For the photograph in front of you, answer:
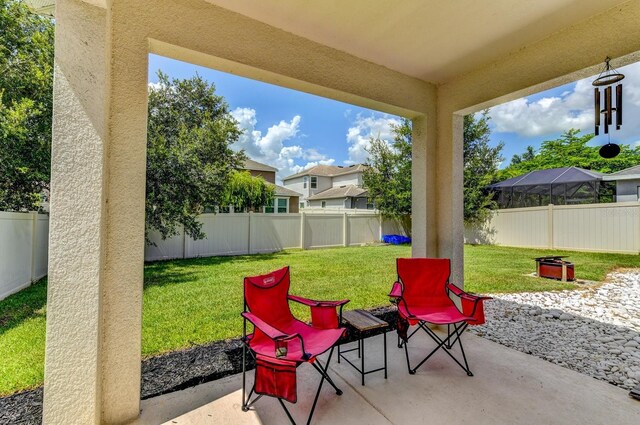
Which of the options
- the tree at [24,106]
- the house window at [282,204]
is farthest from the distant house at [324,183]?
the tree at [24,106]

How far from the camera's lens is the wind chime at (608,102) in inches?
93.7

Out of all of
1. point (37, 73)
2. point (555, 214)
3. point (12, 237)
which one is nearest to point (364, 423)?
point (12, 237)

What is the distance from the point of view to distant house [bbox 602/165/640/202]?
38.5ft

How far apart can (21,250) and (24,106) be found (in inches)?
109

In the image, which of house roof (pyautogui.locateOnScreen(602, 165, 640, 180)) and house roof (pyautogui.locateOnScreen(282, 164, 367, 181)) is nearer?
house roof (pyautogui.locateOnScreen(602, 165, 640, 180))

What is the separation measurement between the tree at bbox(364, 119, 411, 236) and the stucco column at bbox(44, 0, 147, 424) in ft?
41.7

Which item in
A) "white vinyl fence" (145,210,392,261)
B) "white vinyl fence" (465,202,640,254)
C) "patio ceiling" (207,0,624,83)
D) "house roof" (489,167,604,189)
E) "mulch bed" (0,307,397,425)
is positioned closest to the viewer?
"mulch bed" (0,307,397,425)

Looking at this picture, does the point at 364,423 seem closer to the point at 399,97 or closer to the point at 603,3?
the point at 399,97

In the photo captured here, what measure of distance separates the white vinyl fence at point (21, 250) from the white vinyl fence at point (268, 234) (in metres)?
3.03

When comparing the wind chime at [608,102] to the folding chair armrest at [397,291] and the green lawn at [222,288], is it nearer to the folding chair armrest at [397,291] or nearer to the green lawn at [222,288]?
the folding chair armrest at [397,291]

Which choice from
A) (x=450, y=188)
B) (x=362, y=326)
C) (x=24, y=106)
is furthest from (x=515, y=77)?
(x=24, y=106)

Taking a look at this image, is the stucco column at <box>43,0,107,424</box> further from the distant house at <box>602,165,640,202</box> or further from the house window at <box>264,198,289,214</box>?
the distant house at <box>602,165,640,202</box>

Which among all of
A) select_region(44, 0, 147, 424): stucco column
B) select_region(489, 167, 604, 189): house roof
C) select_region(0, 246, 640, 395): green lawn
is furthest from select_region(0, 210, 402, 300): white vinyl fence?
select_region(489, 167, 604, 189): house roof

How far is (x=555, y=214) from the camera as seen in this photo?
1031cm
